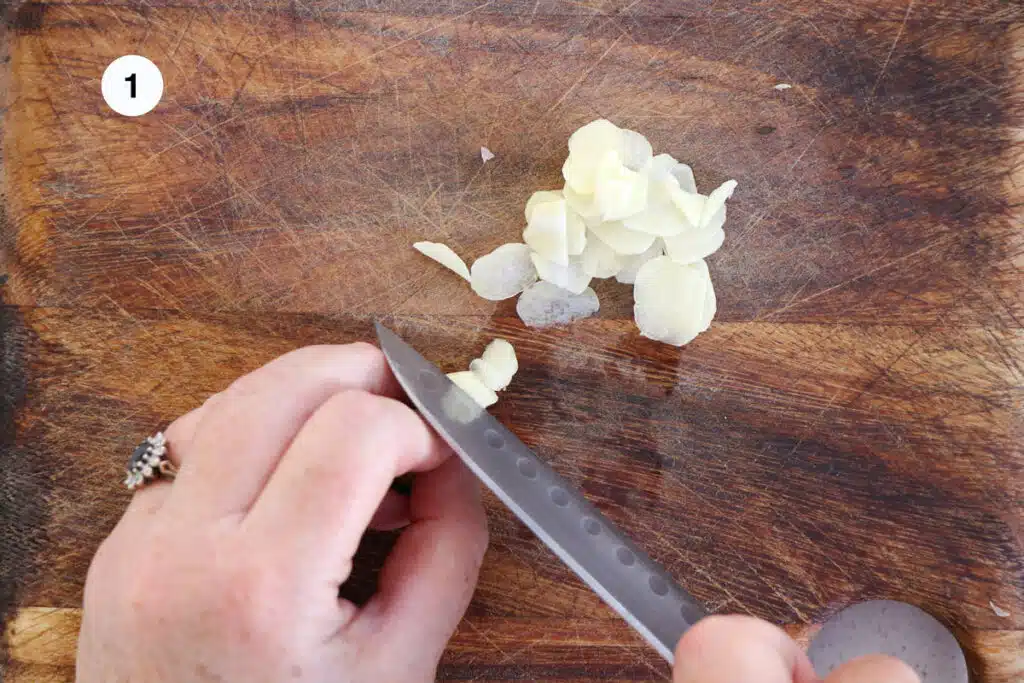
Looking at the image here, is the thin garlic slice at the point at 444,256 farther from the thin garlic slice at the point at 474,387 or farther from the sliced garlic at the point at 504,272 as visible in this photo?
the thin garlic slice at the point at 474,387

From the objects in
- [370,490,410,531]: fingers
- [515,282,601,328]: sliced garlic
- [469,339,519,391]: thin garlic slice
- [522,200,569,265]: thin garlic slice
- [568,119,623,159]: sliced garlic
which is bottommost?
[370,490,410,531]: fingers

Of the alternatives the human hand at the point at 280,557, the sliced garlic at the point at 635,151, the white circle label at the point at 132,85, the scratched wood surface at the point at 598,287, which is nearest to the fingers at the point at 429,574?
the human hand at the point at 280,557

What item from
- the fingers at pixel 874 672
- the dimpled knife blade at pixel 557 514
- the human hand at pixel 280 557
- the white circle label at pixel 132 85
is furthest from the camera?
the white circle label at pixel 132 85

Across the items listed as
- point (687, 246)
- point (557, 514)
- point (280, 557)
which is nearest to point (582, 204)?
point (687, 246)

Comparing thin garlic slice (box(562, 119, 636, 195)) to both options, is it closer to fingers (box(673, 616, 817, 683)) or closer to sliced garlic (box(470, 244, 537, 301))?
sliced garlic (box(470, 244, 537, 301))

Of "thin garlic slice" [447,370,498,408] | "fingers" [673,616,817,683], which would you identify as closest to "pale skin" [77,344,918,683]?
"fingers" [673,616,817,683]

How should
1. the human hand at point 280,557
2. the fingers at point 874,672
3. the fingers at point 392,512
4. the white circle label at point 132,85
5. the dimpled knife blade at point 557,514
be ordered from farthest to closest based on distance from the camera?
the white circle label at point 132,85 < the fingers at point 392,512 < the dimpled knife blade at point 557,514 < the human hand at point 280,557 < the fingers at point 874,672
